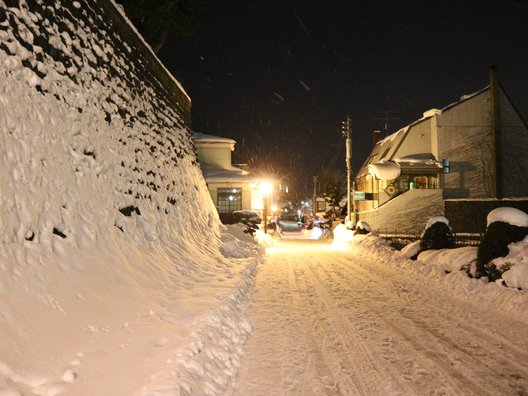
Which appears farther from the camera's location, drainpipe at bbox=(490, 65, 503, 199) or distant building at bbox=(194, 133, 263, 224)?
distant building at bbox=(194, 133, 263, 224)

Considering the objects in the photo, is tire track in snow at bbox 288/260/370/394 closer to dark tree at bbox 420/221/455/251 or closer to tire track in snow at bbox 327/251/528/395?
tire track in snow at bbox 327/251/528/395

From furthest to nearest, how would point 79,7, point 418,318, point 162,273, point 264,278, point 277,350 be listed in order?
point 264,278, point 79,7, point 162,273, point 418,318, point 277,350

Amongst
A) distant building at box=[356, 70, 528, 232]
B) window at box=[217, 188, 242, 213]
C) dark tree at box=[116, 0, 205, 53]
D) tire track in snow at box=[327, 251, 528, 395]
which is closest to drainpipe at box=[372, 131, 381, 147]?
distant building at box=[356, 70, 528, 232]

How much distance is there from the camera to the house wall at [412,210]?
104 ft

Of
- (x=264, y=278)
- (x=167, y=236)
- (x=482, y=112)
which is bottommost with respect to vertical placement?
(x=264, y=278)

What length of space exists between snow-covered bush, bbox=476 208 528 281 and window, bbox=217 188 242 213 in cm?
2326

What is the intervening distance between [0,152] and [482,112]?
3546 cm

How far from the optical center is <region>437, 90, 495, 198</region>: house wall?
33344mm

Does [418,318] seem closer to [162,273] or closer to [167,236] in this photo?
[162,273]

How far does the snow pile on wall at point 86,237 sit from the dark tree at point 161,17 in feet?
23.8

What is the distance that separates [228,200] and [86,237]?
2515cm

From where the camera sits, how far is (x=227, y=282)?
31.8ft

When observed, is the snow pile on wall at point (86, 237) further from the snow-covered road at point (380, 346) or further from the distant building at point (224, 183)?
the distant building at point (224, 183)

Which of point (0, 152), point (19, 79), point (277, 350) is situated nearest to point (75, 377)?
point (277, 350)
